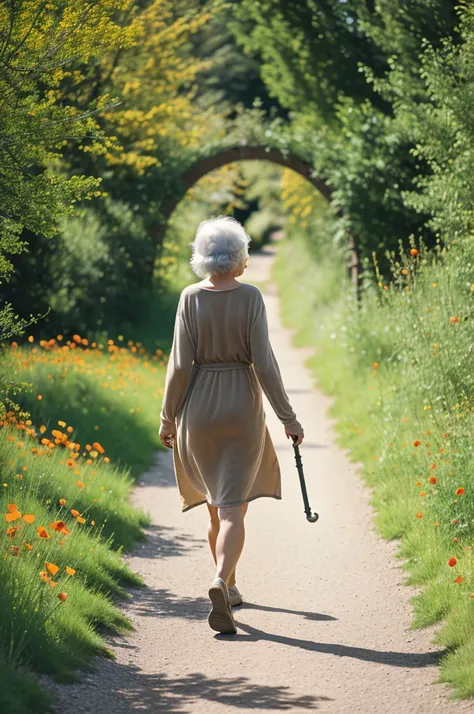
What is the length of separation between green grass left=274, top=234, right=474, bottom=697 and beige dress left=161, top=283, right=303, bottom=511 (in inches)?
47.1

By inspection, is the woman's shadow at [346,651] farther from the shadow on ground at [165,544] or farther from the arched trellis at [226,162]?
the arched trellis at [226,162]

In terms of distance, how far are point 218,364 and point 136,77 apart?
10.8 meters

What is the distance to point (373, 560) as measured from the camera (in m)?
6.93

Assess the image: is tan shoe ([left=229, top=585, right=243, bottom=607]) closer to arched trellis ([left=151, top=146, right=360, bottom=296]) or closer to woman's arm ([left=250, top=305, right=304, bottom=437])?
woman's arm ([left=250, top=305, right=304, bottom=437])

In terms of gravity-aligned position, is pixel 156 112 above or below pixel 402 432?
above

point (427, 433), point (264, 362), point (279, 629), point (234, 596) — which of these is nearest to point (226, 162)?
point (427, 433)

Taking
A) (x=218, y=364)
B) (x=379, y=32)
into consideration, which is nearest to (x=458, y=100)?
(x=218, y=364)

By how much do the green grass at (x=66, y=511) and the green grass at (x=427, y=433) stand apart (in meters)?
1.68

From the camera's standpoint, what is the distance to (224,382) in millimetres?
5453

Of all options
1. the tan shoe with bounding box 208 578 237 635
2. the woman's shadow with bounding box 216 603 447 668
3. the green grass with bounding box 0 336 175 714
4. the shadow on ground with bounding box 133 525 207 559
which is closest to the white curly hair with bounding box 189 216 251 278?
the green grass with bounding box 0 336 175 714

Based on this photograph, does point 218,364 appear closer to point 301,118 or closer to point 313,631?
point 313,631

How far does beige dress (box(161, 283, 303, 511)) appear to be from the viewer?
539 cm

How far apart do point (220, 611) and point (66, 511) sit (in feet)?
5.33

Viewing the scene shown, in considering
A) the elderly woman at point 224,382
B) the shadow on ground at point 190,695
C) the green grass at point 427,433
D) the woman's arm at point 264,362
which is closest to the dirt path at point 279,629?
the shadow on ground at point 190,695
